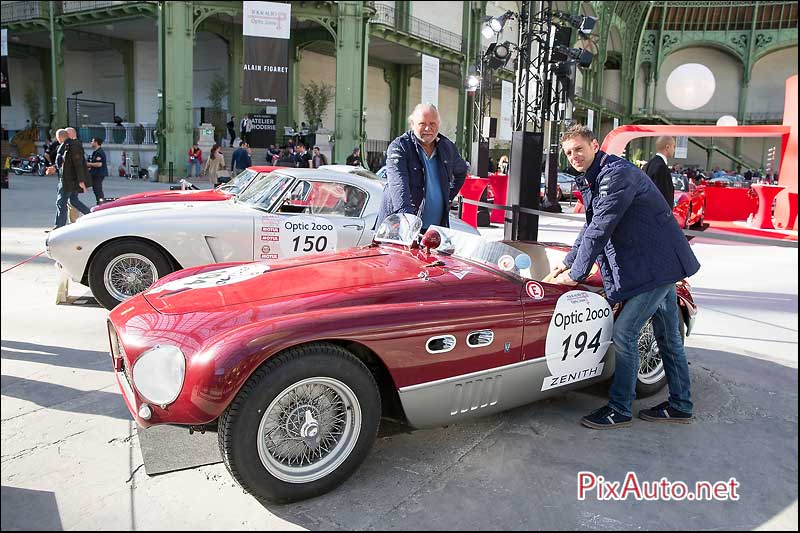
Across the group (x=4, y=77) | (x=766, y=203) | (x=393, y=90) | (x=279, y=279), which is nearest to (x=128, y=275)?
(x=279, y=279)

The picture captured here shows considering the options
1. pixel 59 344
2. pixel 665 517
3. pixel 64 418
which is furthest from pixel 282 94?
pixel 665 517

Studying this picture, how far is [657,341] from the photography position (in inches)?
156

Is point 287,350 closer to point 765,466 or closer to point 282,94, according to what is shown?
point 765,466

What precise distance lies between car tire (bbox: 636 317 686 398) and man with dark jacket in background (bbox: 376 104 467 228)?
1698 mm

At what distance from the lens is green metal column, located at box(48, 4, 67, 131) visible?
2819 cm

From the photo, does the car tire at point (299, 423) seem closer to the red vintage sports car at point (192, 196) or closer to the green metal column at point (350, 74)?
the red vintage sports car at point (192, 196)

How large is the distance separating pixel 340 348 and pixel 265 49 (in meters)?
20.5

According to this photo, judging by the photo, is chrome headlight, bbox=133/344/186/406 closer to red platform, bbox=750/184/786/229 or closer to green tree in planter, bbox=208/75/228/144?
red platform, bbox=750/184/786/229

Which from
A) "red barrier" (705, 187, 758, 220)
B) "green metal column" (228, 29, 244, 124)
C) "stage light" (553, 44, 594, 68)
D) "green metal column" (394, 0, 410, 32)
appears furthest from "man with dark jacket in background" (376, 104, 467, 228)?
"green metal column" (394, 0, 410, 32)

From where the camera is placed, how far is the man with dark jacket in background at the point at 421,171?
15.0ft

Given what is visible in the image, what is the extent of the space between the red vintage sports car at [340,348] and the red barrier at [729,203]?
15.4 metres

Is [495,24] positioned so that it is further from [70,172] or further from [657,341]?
[657,341]

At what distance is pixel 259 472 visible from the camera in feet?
8.89

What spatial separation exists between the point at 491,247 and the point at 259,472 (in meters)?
1.80
